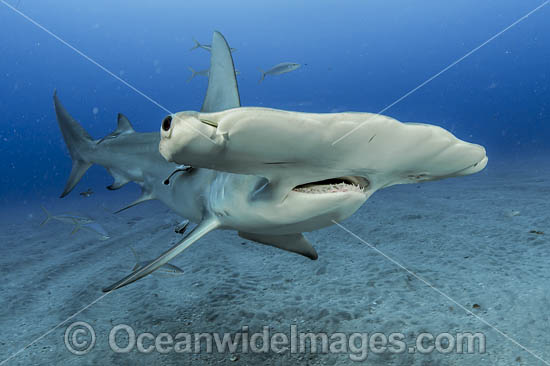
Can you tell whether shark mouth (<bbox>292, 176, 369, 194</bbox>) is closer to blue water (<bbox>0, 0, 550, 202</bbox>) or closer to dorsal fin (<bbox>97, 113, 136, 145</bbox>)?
dorsal fin (<bbox>97, 113, 136, 145</bbox>)

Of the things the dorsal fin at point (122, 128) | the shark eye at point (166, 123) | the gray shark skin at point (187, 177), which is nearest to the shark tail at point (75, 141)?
the gray shark skin at point (187, 177)

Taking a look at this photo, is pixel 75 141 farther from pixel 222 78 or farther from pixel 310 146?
pixel 310 146

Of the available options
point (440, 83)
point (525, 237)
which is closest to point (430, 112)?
point (440, 83)

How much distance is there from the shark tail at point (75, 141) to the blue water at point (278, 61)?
50116 mm

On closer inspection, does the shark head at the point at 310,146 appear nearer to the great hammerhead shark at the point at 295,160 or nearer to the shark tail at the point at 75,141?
the great hammerhead shark at the point at 295,160

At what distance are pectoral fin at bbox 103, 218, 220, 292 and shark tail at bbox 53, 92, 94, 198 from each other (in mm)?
2475

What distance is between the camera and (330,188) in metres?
1.36

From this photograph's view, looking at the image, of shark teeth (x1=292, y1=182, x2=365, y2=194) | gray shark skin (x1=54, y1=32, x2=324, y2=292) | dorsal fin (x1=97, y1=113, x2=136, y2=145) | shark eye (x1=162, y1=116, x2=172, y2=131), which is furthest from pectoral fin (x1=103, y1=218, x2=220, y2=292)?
dorsal fin (x1=97, y1=113, x2=136, y2=145)

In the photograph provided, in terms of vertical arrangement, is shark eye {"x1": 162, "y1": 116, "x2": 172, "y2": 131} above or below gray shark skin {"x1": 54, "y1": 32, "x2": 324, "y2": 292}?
above

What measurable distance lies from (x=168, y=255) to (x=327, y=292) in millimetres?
1422

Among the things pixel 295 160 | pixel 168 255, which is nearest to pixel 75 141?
pixel 168 255

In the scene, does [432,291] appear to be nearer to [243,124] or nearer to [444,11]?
[243,124]

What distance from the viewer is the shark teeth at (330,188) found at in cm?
133

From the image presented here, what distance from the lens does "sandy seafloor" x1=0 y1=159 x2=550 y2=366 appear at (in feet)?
6.32
